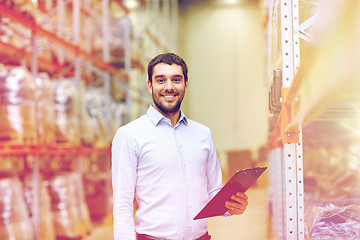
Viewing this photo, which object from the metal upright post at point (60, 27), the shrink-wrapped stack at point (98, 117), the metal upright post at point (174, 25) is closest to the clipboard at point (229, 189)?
the shrink-wrapped stack at point (98, 117)

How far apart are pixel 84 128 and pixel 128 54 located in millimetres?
2433

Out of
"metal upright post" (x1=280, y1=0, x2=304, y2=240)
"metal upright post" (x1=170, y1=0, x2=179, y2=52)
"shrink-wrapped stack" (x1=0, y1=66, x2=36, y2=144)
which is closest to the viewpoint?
"metal upright post" (x1=280, y1=0, x2=304, y2=240)

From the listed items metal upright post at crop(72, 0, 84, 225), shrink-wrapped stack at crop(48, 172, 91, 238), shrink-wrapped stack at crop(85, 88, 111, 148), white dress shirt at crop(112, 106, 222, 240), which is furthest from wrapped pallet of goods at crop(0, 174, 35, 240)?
white dress shirt at crop(112, 106, 222, 240)

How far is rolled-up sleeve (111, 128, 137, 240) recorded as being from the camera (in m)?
2.12

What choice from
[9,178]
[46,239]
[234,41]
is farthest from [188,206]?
[234,41]

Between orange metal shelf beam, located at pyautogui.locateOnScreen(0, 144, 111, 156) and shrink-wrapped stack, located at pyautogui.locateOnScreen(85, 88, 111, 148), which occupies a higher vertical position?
shrink-wrapped stack, located at pyautogui.locateOnScreen(85, 88, 111, 148)

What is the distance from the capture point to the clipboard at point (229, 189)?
1.85 m

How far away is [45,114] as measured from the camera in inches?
208

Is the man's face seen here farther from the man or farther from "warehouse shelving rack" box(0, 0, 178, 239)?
"warehouse shelving rack" box(0, 0, 178, 239)

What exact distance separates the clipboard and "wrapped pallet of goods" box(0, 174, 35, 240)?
298cm

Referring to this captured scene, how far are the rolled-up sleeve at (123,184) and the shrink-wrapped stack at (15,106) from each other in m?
2.59

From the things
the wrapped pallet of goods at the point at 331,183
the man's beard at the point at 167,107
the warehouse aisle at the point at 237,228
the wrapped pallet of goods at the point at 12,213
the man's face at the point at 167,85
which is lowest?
the warehouse aisle at the point at 237,228

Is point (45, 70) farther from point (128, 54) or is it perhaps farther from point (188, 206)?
point (188, 206)

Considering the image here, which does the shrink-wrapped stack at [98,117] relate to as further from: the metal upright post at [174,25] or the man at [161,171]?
the metal upright post at [174,25]
